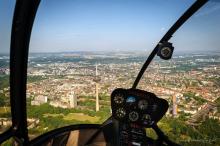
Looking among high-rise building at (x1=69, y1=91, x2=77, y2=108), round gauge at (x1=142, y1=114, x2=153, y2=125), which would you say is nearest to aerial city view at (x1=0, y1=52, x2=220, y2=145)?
high-rise building at (x1=69, y1=91, x2=77, y2=108)

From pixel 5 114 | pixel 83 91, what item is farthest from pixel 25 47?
pixel 83 91

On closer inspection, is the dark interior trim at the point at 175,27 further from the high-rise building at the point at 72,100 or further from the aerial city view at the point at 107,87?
the high-rise building at the point at 72,100

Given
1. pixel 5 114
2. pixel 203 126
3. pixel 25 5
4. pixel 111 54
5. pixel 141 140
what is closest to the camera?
pixel 25 5

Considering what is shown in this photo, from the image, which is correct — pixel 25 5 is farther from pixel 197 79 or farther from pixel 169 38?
pixel 197 79

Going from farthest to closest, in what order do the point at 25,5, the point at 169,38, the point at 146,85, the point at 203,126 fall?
the point at 146,85
the point at 169,38
the point at 203,126
the point at 25,5

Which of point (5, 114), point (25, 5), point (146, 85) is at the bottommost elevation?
point (5, 114)

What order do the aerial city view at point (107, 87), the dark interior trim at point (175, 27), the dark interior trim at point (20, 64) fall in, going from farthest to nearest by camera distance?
the aerial city view at point (107, 87), the dark interior trim at point (175, 27), the dark interior trim at point (20, 64)

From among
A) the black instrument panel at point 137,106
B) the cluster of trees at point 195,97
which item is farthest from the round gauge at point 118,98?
the cluster of trees at point 195,97
